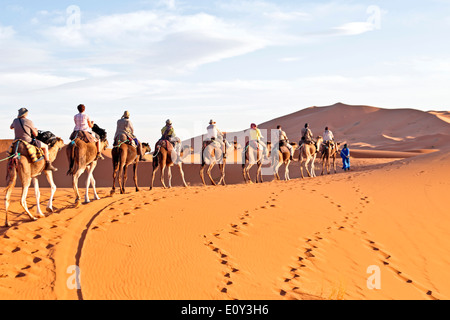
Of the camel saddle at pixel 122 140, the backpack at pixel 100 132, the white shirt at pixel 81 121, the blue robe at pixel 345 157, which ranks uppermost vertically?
the white shirt at pixel 81 121

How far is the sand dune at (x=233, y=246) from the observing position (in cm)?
772

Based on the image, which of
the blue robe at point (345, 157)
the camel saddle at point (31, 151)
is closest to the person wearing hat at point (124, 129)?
the camel saddle at point (31, 151)

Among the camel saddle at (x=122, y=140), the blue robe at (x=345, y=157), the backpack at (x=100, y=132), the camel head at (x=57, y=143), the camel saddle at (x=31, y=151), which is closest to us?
the camel saddle at (x=31, y=151)

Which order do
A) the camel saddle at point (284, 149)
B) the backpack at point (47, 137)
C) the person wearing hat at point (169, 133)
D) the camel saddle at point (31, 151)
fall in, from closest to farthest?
the camel saddle at point (31, 151)
the backpack at point (47, 137)
the person wearing hat at point (169, 133)
the camel saddle at point (284, 149)

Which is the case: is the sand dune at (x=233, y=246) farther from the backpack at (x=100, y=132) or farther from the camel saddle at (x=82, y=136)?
the backpack at (x=100, y=132)

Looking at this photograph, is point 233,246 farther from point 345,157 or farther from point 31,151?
point 345,157

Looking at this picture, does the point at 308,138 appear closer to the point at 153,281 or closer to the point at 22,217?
the point at 22,217

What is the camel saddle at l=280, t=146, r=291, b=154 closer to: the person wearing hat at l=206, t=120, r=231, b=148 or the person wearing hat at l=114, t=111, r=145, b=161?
the person wearing hat at l=206, t=120, r=231, b=148

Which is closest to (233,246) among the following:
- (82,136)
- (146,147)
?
(82,136)
